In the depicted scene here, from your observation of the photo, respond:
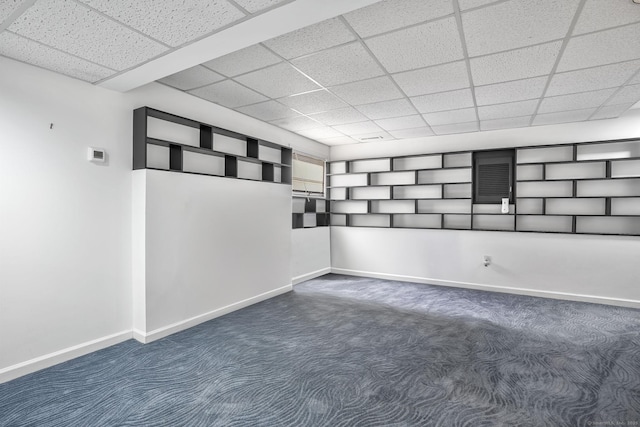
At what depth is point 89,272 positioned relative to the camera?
9.74ft

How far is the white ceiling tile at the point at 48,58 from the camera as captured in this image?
7.36 feet

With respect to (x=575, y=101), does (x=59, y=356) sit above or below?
below

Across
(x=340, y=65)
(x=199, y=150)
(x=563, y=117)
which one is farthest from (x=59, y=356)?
(x=563, y=117)

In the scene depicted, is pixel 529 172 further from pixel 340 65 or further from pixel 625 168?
pixel 340 65

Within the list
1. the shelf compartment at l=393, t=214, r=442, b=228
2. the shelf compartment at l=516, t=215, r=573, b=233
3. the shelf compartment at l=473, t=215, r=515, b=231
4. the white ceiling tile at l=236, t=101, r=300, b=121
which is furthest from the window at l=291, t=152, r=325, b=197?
the shelf compartment at l=516, t=215, r=573, b=233

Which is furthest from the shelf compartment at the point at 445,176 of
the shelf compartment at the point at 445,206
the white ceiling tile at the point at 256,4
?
the white ceiling tile at the point at 256,4

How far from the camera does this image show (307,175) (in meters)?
6.23

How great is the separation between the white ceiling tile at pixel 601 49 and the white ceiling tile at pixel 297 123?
3003mm

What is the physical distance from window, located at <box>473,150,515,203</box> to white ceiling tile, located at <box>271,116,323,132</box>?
2.74m

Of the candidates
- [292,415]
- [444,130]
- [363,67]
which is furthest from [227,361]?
[444,130]

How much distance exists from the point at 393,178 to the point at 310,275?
239 cm

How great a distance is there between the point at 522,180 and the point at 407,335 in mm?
3293

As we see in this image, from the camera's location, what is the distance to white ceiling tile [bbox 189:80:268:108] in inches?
138

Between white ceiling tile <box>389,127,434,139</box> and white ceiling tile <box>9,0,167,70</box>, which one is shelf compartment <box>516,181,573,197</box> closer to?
white ceiling tile <box>389,127,434,139</box>
